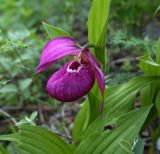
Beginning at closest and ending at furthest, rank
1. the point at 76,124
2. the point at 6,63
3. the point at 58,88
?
1. the point at 58,88
2. the point at 76,124
3. the point at 6,63

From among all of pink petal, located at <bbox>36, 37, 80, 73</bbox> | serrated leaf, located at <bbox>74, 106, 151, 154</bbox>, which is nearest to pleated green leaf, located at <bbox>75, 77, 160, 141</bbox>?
serrated leaf, located at <bbox>74, 106, 151, 154</bbox>

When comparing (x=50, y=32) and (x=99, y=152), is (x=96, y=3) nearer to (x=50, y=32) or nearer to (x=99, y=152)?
(x=50, y=32)

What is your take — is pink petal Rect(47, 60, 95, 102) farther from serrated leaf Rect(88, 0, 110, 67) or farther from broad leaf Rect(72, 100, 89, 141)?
broad leaf Rect(72, 100, 89, 141)

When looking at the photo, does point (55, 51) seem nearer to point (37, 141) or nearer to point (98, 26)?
point (98, 26)

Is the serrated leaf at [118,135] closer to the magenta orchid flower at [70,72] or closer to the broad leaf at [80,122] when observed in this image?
the magenta orchid flower at [70,72]

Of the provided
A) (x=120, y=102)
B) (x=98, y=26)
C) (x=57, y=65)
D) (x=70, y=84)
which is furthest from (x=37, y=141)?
(x=57, y=65)

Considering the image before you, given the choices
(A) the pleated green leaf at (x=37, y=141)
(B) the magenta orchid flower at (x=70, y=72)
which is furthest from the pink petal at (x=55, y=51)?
(A) the pleated green leaf at (x=37, y=141)

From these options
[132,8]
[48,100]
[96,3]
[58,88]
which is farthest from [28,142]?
[132,8]
